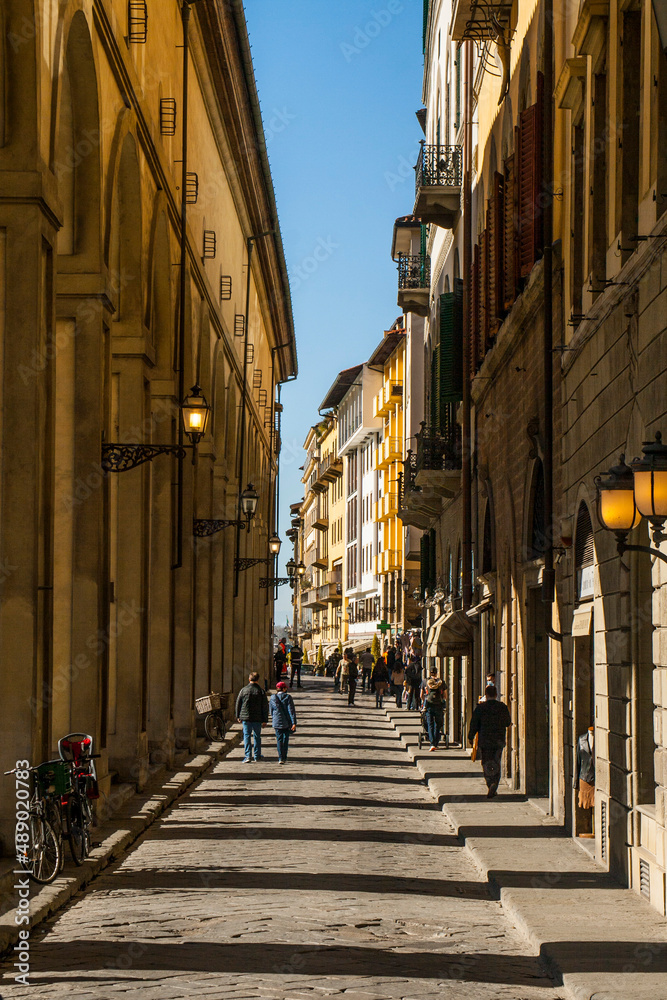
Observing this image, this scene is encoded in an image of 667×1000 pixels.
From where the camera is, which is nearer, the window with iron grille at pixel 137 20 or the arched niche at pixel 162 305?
the window with iron grille at pixel 137 20

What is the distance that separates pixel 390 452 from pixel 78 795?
5314 centimetres

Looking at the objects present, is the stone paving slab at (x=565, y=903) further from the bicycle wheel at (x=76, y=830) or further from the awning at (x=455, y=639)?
the awning at (x=455, y=639)

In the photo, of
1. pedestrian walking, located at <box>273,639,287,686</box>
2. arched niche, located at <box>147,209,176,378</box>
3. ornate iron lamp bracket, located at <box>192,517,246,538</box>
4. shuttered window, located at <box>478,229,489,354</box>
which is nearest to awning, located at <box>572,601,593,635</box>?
arched niche, located at <box>147,209,176,378</box>

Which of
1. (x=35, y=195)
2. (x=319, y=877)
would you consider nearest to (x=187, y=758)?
(x=319, y=877)

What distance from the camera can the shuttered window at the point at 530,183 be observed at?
1784 centimetres

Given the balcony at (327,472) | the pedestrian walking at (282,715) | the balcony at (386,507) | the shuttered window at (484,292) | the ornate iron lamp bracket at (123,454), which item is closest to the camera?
the ornate iron lamp bracket at (123,454)

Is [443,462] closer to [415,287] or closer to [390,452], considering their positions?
[415,287]

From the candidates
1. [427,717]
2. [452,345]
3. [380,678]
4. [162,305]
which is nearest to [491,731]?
[162,305]

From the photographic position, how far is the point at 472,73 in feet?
93.1

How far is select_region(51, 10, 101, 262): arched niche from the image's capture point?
15250 mm

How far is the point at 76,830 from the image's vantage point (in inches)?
489

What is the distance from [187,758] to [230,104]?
15049mm

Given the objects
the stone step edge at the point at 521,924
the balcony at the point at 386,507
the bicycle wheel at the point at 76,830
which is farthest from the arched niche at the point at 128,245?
the balcony at the point at 386,507

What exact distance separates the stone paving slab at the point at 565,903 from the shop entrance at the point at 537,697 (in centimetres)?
42
